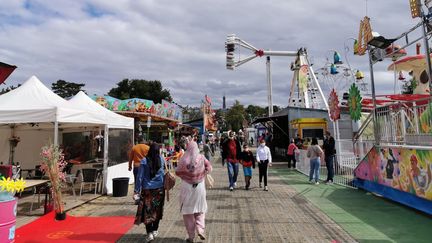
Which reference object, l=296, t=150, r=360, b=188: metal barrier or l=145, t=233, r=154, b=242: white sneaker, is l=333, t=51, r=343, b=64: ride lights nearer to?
l=296, t=150, r=360, b=188: metal barrier

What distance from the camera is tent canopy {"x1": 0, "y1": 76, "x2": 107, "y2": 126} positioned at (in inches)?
308

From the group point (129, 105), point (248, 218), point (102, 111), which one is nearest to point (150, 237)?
point (248, 218)

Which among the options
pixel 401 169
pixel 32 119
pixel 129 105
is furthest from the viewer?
pixel 129 105

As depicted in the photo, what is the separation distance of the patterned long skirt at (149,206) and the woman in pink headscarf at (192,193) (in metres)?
0.43

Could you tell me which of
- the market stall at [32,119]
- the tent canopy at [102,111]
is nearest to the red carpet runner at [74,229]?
the market stall at [32,119]

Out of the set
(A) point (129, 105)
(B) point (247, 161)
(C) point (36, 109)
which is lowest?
(B) point (247, 161)

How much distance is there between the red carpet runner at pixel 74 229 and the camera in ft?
17.8

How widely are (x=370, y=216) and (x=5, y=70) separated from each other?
795cm

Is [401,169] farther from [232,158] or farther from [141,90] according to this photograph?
[141,90]

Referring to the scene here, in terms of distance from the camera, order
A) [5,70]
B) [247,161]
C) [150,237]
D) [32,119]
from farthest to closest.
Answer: [247,161] → [32,119] → [5,70] → [150,237]

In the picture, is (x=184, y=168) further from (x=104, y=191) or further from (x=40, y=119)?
(x=104, y=191)

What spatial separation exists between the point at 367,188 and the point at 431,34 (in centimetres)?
470

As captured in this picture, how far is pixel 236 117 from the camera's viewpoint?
224ft

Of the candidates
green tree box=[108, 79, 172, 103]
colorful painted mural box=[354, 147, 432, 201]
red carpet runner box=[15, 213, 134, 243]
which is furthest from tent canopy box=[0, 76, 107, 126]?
green tree box=[108, 79, 172, 103]
